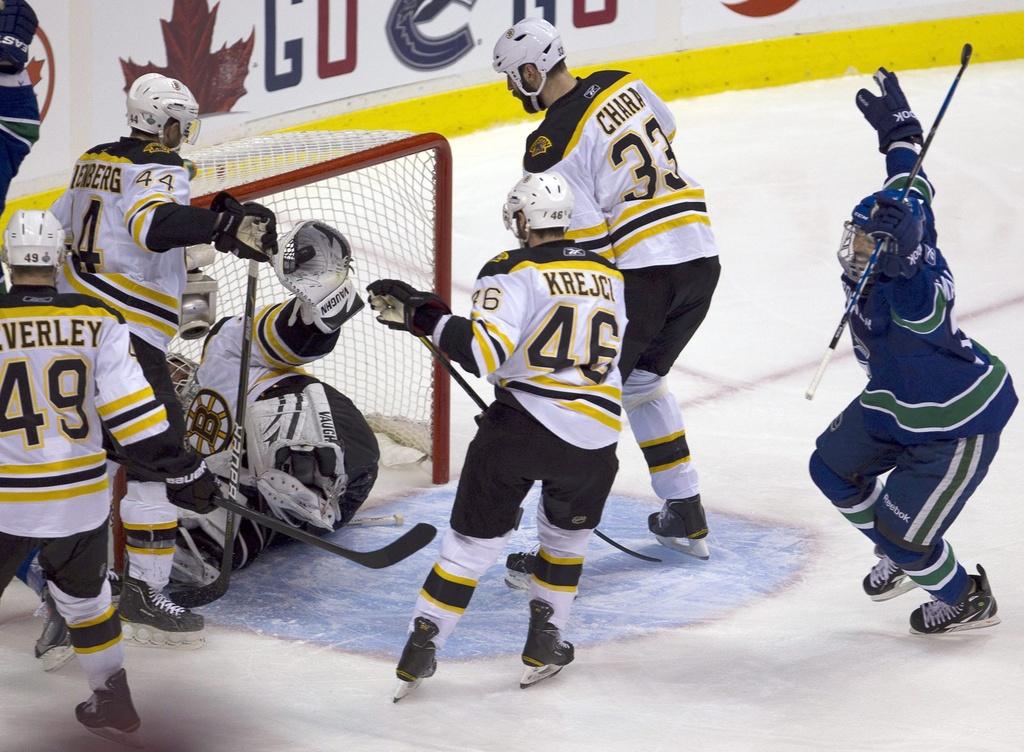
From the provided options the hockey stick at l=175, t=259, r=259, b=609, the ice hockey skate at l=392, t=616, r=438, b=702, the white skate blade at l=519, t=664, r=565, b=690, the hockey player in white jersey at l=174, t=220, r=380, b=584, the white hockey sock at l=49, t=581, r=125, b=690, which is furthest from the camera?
the hockey player in white jersey at l=174, t=220, r=380, b=584

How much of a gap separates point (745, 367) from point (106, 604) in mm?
3062

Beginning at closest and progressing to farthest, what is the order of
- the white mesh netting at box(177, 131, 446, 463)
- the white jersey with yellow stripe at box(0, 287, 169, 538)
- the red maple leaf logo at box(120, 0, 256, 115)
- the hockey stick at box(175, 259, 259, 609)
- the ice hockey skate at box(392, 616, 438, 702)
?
1. the white jersey with yellow stripe at box(0, 287, 169, 538)
2. the ice hockey skate at box(392, 616, 438, 702)
3. the hockey stick at box(175, 259, 259, 609)
4. the white mesh netting at box(177, 131, 446, 463)
5. the red maple leaf logo at box(120, 0, 256, 115)

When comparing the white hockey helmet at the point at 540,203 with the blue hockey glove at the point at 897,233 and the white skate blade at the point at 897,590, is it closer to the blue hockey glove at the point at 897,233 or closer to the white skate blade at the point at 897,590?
the blue hockey glove at the point at 897,233

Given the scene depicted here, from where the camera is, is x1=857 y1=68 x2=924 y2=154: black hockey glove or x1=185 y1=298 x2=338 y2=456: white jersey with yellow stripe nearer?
x1=857 y1=68 x2=924 y2=154: black hockey glove

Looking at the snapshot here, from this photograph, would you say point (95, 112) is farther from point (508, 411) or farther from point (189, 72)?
point (508, 411)

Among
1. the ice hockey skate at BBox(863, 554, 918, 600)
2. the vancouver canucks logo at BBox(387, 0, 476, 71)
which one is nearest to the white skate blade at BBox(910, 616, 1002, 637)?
the ice hockey skate at BBox(863, 554, 918, 600)

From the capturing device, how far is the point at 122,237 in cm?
363

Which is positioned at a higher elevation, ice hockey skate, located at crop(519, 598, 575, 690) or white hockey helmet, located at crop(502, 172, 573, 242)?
white hockey helmet, located at crop(502, 172, 573, 242)

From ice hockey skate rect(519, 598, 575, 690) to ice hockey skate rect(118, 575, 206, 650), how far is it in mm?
775

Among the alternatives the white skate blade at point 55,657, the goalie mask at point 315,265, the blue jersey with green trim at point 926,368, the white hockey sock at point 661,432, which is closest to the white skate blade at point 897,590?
the blue jersey with green trim at point 926,368

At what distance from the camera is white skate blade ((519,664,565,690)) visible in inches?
136

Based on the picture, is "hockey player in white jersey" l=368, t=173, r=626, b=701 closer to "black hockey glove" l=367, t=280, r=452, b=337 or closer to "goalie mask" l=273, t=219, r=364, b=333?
"black hockey glove" l=367, t=280, r=452, b=337

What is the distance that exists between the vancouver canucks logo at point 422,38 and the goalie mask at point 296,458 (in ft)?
11.3

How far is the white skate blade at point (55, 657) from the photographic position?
11.5 ft
